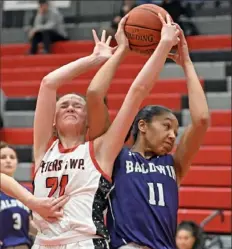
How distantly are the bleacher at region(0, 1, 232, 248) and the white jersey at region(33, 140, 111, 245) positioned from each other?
13.9 ft

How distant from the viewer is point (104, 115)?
3.10 m

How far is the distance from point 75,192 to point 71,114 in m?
0.40

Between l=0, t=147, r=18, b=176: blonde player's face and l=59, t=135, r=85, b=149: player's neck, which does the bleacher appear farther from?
l=59, t=135, r=85, b=149: player's neck

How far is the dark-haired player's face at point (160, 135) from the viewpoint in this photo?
320cm

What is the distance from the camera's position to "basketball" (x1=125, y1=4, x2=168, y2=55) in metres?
3.26

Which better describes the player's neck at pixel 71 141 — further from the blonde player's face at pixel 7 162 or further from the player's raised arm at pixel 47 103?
the blonde player's face at pixel 7 162

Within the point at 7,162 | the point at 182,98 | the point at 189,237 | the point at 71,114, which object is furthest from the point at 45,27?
the point at 71,114

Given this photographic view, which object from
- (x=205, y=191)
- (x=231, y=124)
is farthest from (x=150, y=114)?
(x=231, y=124)

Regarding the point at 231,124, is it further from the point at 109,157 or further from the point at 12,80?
the point at 109,157

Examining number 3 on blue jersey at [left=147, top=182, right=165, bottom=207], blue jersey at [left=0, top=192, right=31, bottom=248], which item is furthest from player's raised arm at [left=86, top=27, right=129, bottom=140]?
blue jersey at [left=0, top=192, right=31, bottom=248]

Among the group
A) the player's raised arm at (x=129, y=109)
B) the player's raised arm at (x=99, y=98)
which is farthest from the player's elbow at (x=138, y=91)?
the player's raised arm at (x=99, y=98)

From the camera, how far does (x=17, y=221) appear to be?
5.34 metres

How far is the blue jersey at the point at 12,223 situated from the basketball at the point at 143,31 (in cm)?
242

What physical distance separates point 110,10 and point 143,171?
9.25 meters
